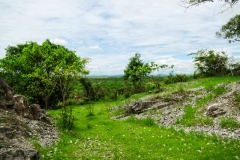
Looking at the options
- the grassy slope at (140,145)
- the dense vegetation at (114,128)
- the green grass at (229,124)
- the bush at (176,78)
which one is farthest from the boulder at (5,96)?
the bush at (176,78)

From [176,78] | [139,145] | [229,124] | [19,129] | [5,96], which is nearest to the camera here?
[19,129]

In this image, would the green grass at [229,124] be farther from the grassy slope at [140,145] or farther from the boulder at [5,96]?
the boulder at [5,96]

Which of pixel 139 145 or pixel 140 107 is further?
pixel 140 107

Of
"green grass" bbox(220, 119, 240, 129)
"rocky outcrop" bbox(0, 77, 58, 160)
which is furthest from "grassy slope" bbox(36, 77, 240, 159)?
"green grass" bbox(220, 119, 240, 129)

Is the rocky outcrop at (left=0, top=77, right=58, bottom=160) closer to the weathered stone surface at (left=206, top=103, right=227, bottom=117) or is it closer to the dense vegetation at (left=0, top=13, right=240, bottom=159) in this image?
the dense vegetation at (left=0, top=13, right=240, bottom=159)

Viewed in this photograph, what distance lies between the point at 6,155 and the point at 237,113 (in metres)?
18.6

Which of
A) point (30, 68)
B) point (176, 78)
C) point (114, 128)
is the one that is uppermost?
point (30, 68)

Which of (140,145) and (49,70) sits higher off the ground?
(49,70)

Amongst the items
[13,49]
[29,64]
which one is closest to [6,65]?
[29,64]

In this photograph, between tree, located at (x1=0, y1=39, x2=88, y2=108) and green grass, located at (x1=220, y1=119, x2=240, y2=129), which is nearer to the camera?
green grass, located at (x1=220, y1=119, x2=240, y2=129)

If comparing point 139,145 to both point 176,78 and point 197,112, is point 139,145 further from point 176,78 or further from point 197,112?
point 176,78

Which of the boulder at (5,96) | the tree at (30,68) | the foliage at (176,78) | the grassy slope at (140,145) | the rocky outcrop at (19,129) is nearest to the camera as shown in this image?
the rocky outcrop at (19,129)

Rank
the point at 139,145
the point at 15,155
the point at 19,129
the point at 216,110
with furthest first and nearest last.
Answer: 1. the point at 216,110
2. the point at 139,145
3. the point at 19,129
4. the point at 15,155

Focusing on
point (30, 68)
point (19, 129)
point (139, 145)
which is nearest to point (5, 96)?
point (19, 129)
